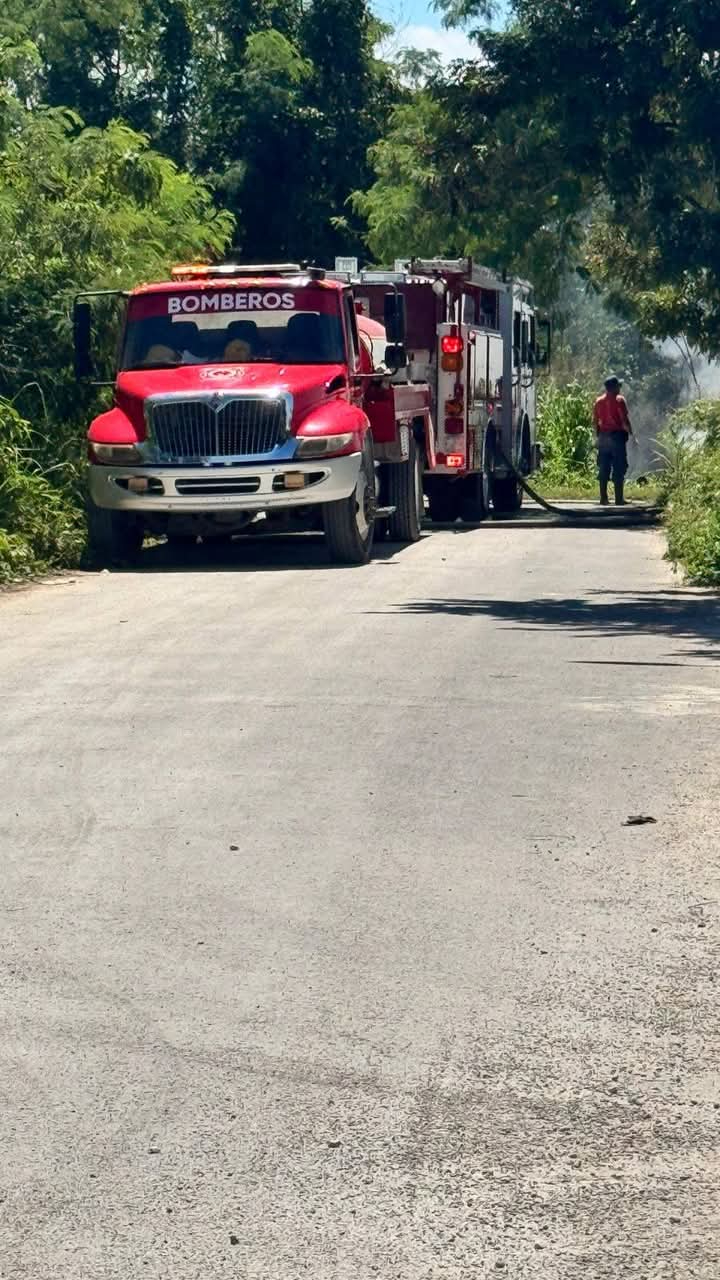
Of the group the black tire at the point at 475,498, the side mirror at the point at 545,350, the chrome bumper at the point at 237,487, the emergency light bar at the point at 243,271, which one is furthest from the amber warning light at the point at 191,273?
the side mirror at the point at 545,350

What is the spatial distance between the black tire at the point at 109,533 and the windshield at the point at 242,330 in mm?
1380

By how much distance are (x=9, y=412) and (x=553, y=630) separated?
7271mm

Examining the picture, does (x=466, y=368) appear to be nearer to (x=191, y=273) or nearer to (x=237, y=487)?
(x=191, y=273)

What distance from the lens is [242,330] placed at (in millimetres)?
19531

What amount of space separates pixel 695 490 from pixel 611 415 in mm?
10262

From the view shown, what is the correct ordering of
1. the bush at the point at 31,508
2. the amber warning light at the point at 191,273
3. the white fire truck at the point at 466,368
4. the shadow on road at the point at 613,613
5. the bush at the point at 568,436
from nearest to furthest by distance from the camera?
1. the shadow on road at the point at 613,613
2. the bush at the point at 31,508
3. the amber warning light at the point at 191,273
4. the white fire truck at the point at 466,368
5. the bush at the point at 568,436

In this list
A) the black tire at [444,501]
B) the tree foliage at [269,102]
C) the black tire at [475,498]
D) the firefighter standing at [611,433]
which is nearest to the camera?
the black tire at [475,498]

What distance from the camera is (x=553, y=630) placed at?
13.6m

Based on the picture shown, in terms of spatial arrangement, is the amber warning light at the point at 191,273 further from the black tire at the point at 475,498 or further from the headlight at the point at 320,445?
the black tire at the point at 475,498

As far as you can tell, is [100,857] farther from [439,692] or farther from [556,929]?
[439,692]

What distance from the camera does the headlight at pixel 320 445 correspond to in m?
18.6

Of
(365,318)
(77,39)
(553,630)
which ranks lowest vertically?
(553,630)

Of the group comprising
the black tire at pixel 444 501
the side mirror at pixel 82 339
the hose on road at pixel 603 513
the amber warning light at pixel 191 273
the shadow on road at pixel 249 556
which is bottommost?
the hose on road at pixel 603 513

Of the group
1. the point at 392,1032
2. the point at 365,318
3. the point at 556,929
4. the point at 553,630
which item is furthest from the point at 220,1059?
the point at 365,318
